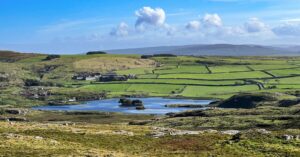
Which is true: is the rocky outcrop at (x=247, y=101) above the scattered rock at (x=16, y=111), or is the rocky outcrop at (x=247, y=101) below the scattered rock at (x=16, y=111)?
above

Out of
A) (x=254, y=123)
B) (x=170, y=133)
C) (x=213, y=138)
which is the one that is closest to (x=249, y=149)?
(x=213, y=138)

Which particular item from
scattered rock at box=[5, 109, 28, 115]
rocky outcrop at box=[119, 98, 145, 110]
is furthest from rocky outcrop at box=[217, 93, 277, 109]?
scattered rock at box=[5, 109, 28, 115]

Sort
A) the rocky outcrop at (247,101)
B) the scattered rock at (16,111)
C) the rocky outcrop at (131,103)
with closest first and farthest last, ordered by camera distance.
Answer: the scattered rock at (16,111)
the rocky outcrop at (247,101)
the rocky outcrop at (131,103)

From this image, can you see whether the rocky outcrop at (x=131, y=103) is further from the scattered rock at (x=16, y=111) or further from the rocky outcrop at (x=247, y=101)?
the scattered rock at (x=16, y=111)

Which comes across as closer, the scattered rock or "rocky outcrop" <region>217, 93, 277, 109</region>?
the scattered rock

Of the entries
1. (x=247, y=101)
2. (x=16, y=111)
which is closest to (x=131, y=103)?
(x=247, y=101)

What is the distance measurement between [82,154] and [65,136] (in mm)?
14103

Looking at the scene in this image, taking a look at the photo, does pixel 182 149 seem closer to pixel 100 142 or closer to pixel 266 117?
pixel 100 142

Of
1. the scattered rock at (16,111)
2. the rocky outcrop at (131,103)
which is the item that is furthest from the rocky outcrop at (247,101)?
the scattered rock at (16,111)

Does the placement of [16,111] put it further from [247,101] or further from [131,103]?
[247,101]

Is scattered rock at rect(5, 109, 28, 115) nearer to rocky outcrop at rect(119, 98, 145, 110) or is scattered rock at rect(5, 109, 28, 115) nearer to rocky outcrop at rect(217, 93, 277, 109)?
rocky outcrop at rect(119, 98, 145, 110)

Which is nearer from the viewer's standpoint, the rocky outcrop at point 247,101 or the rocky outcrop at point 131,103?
the rocky outcrop at point 247,101

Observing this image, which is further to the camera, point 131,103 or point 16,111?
point 131,103

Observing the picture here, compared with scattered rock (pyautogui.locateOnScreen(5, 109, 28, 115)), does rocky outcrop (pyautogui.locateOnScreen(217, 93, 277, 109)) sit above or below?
above
